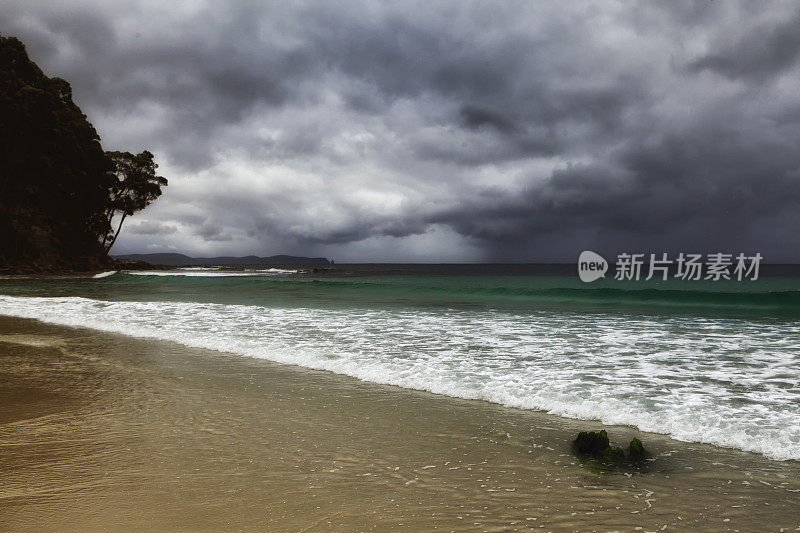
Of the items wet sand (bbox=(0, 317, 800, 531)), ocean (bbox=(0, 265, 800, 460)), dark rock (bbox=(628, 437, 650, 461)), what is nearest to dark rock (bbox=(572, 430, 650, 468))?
dark rock (bbox=(628, 437, 650, 461))

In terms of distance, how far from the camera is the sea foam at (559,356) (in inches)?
189

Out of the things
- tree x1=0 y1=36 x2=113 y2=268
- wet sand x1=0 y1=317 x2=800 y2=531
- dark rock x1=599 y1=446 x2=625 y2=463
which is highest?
tree x1=0 y1=36 x2=113 y2=268

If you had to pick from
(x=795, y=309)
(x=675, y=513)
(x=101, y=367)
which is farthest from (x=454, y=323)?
(x=795, y=309)

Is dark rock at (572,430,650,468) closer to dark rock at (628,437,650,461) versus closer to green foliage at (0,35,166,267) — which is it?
dark rock at (628,437,650,461)

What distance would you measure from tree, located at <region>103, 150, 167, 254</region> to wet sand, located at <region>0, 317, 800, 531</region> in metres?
52.0

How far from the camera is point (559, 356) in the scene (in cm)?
774

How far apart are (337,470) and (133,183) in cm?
5596

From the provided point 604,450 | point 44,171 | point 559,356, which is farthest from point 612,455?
point 44,171

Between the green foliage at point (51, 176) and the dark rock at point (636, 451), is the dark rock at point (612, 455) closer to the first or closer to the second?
the dark rock at point (636, 451)

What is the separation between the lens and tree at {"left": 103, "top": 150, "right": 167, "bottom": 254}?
50.5 metres

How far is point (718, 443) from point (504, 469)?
199 centimetres

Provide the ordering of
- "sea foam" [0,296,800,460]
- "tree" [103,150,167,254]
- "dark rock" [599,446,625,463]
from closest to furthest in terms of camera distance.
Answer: "dark rock" [599,446,625,463] < "sea foam" [0,296,800,460] < "tree" [103,150,167,254]

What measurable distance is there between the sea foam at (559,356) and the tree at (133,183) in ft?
134

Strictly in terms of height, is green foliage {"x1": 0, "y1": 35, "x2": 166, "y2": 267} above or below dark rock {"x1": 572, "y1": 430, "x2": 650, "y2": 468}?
above
